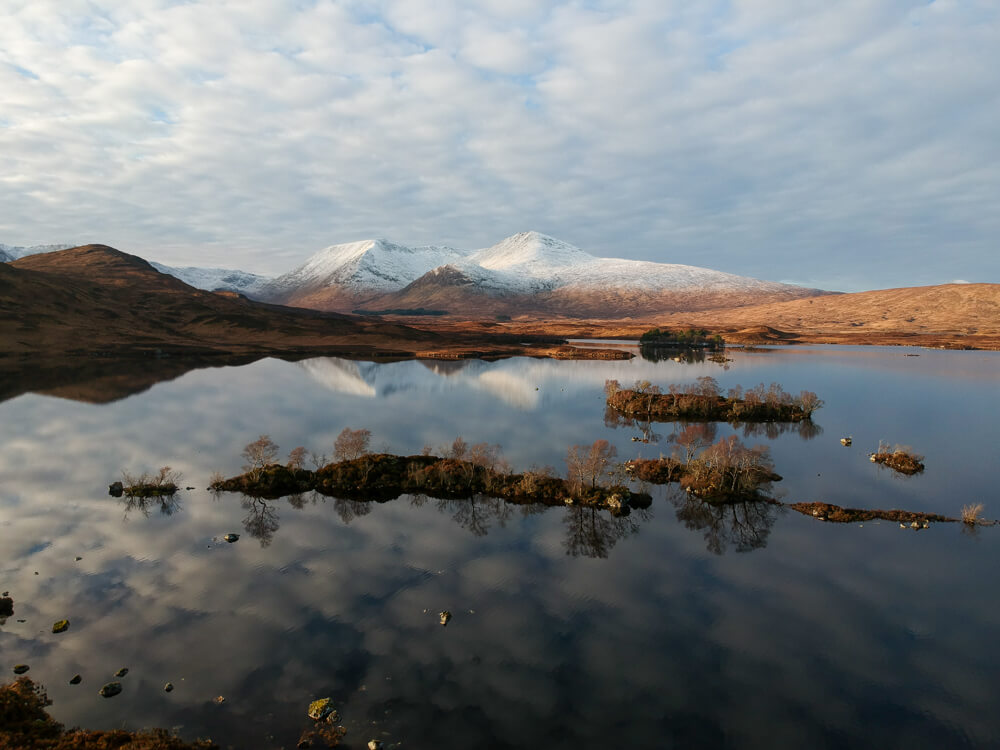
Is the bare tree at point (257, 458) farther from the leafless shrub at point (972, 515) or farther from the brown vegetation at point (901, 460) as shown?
the brown vegetation at point (901, 460)

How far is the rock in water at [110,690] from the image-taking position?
Result: 2219 cm

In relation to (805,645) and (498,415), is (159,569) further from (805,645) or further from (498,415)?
(498,415)

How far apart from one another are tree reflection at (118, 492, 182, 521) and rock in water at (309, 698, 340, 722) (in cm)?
2807

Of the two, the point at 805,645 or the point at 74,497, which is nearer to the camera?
the point at 805,645

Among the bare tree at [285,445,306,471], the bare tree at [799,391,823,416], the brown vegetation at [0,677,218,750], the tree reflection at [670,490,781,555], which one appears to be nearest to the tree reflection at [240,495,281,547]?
the bare tree at [285,445,306,471]

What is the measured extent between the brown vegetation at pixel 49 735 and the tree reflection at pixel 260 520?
15.6 m

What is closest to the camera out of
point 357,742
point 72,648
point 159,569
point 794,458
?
point 357,742

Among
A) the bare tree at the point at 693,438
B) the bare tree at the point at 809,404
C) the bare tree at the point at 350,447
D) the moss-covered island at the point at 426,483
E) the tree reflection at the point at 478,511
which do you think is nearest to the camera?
the tree reflection at the point at 478,511

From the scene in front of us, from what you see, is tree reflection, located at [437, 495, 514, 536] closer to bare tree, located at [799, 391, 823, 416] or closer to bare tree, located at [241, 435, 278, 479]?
bare tree, located at [241, 435, 278, 479]

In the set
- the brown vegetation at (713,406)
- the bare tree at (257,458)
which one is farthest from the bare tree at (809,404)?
the bare tree at (257,458)

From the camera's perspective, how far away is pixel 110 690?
22.3 metres

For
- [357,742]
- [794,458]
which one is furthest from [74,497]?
[794,458]

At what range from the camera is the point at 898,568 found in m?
33.5

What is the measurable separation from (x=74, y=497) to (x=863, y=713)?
5883 cm
